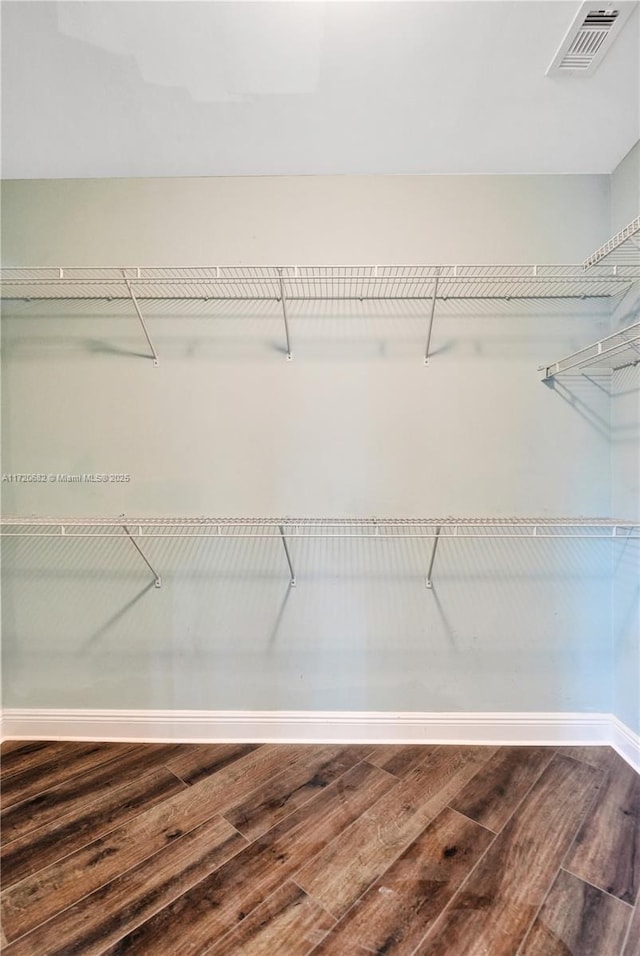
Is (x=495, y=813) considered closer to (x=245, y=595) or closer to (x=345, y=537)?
(x=345, y=537)

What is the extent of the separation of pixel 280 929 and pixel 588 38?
2664mm

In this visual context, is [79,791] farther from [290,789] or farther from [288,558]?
[288,558]

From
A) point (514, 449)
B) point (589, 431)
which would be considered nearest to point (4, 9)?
point (514, 449)

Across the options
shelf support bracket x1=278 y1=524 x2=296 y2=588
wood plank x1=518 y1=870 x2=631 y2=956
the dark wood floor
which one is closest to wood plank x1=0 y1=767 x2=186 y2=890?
the dark wood floor

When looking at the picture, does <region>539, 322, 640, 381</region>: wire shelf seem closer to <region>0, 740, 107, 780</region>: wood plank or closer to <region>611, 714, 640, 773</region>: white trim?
<region>611, 714, 640, 773</region>: white trim

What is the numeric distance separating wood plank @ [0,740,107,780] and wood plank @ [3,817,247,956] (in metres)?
0.69

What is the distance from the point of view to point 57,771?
4.89 feet

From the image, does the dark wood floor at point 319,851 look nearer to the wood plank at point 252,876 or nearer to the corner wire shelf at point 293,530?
the wood plank at point 252,876

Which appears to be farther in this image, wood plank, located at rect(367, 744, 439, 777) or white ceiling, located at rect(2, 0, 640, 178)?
wood plank, located at rect(367, 744, 439, 777)

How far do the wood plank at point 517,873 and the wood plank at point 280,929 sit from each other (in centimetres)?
26

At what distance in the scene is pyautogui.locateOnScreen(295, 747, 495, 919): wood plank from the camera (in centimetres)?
106

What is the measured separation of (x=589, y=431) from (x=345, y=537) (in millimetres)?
1164

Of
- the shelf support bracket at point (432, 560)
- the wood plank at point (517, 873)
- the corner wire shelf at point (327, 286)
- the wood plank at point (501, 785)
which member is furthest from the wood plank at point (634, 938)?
the corner wire shelf at point (327, 286)

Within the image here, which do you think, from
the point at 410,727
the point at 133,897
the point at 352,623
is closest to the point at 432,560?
the point at 352,623
